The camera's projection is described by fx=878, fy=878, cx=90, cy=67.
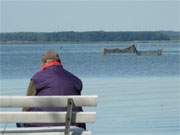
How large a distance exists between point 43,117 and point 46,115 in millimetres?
28

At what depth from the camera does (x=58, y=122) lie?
A: 22.6 ft

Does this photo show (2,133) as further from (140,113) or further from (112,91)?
(112,91)

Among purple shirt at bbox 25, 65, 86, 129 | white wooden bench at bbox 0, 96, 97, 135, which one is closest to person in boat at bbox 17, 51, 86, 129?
purple shirt at bbox 25, 65, 86, 129

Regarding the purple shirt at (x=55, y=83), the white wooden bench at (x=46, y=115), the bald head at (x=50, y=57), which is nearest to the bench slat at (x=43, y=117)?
the white wooden bench at (x=46, y=115)

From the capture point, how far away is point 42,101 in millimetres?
6863

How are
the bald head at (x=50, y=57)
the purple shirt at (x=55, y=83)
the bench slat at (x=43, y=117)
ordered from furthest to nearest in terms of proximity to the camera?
the bald head at (x=50, y=57) < the purple shirt at (x=55, y=83) < the bench slat at (x=43, y=117)

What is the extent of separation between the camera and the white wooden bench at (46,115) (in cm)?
677

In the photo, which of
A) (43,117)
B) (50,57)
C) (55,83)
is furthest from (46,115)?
(50,57)

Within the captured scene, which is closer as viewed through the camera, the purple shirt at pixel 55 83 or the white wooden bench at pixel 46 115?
the white wooden bench at pixel 46 115

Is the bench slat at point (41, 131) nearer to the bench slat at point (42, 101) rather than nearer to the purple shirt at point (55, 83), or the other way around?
the bench slat at point (42, 101)

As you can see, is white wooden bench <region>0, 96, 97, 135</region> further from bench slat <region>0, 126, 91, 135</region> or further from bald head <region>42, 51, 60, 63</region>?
bald head <region>42, 51, 60, 63</region>

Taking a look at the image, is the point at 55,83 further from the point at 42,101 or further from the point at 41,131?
the point at 41,131

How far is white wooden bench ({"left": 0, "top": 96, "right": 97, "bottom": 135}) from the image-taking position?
22.2 feet

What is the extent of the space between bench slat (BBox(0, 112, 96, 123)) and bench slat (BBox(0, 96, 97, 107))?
77mm
